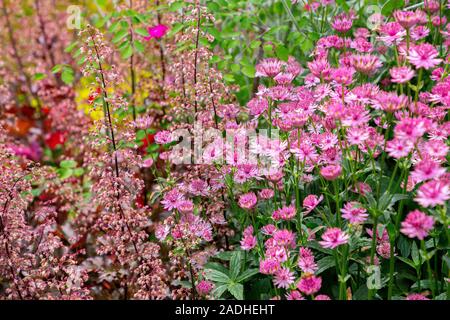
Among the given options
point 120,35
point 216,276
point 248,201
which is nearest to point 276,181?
point 248,201

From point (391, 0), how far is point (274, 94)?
2.39ft

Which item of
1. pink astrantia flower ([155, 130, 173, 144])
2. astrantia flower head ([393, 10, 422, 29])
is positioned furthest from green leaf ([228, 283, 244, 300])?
astrantia flower head ([393, 10, 422, 29])

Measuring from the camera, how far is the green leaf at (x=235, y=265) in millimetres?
1554

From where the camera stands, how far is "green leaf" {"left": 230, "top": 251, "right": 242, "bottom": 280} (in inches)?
61.2

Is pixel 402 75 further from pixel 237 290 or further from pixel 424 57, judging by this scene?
pixel 237 290

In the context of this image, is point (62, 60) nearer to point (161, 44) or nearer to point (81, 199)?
point (161, 44)

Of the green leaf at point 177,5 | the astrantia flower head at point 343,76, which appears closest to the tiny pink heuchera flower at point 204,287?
the astrantia flower head at point 343,76

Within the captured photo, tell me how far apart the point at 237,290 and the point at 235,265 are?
0.12m

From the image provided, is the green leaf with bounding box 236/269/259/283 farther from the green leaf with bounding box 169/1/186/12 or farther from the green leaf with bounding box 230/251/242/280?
the green leaf with bounding box 169/1/186/12

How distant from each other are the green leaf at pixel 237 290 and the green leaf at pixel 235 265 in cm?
4

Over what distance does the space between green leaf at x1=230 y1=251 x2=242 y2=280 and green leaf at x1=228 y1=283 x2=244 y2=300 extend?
1.7 inches

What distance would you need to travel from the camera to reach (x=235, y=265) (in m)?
1.58

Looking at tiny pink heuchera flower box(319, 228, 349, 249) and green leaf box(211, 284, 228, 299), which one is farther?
green leaf box(211, 284, 228, 299)
